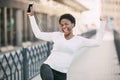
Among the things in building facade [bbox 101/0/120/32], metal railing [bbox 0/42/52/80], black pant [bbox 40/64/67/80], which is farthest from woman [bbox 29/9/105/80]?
building facade [bbox 101/0/120/32]

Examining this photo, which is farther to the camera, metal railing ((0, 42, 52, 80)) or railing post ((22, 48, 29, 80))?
railing post ((22, 48, 29, 80))

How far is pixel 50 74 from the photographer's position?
183 inches

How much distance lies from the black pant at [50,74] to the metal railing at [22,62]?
2603 mm

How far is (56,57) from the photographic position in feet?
15.5

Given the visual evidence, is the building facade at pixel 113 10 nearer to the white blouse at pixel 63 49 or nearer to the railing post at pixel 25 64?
the railing post at pixel 25 64

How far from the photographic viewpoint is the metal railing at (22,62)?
25.0 feet

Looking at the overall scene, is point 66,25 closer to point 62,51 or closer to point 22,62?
point 62,51

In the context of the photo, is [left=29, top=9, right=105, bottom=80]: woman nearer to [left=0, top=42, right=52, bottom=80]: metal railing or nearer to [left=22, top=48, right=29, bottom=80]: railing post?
[left=0, top=42, right=52, bottom=80]: metal railing

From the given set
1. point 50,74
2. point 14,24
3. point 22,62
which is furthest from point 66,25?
point 14,24

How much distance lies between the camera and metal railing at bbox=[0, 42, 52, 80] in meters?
7.62

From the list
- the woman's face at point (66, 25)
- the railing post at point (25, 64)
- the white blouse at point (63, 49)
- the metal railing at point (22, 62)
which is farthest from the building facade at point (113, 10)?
the woman's face at point (66, 25)

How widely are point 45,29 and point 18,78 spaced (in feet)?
92.3

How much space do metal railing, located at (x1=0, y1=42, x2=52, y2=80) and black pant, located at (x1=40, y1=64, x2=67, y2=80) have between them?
102 inches

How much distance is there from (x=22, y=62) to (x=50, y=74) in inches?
189
